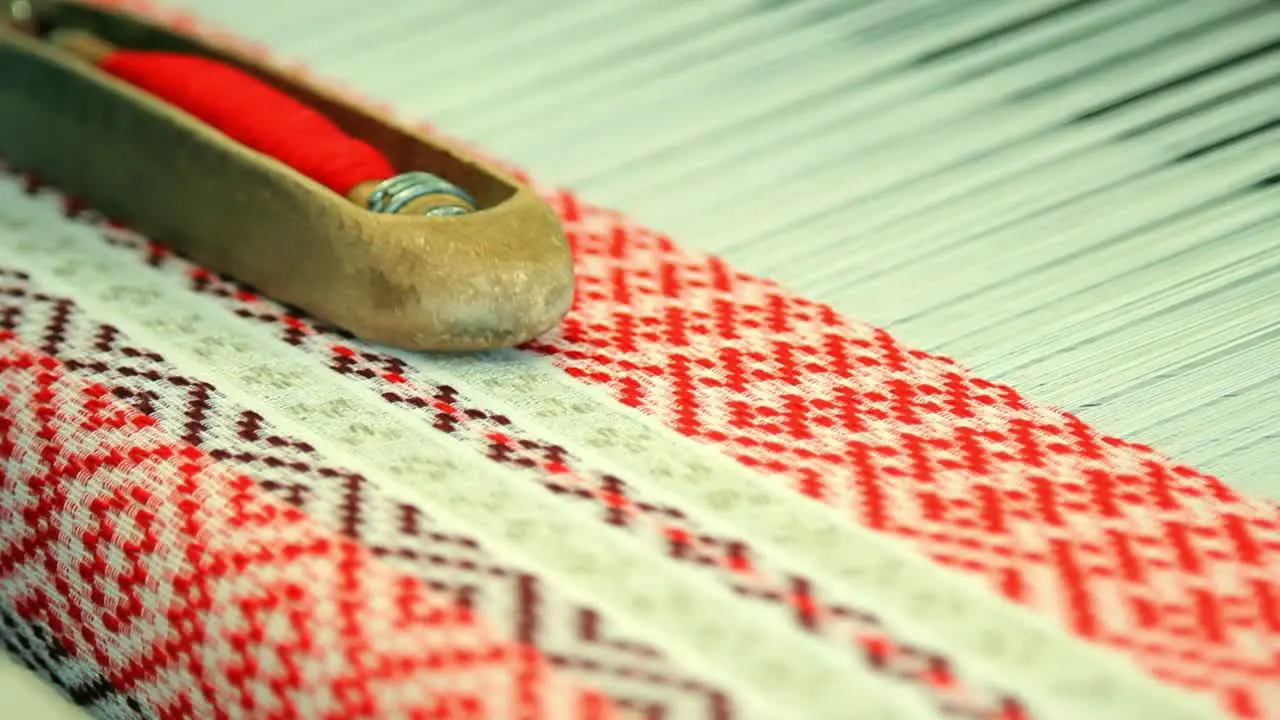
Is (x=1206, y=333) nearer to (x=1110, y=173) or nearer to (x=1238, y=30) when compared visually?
(x=1110, y=173)

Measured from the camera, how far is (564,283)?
966mm

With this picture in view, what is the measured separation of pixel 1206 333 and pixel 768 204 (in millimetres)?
324

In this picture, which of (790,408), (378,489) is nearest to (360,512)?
(378,489)

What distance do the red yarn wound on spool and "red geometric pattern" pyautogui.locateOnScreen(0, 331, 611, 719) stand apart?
193 millimetres

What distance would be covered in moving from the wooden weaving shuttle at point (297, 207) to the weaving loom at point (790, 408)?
25mm

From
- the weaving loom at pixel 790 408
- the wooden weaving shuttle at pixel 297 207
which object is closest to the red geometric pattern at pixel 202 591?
the weaving loom at pixel 790 408

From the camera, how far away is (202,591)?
2.63 feet

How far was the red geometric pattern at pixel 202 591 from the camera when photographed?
2.33 feet

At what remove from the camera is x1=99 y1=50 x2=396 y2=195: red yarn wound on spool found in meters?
1.05

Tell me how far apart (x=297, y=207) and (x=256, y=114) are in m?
0.14

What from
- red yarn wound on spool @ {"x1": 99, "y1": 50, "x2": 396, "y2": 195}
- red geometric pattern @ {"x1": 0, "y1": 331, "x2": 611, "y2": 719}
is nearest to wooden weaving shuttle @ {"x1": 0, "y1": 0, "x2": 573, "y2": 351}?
red yarn wound on spool @ {"x1": 99, "y1": 50, "x2": 396, "y2": 195}

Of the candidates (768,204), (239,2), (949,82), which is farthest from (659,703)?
(239,2)

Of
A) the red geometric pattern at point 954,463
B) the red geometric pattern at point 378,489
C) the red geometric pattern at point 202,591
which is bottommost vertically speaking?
the red geometric pattern at point 202,591

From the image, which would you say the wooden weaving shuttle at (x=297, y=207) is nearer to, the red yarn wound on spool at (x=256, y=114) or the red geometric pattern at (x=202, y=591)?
the red yarn wound on spool at (x=256, y=114)
